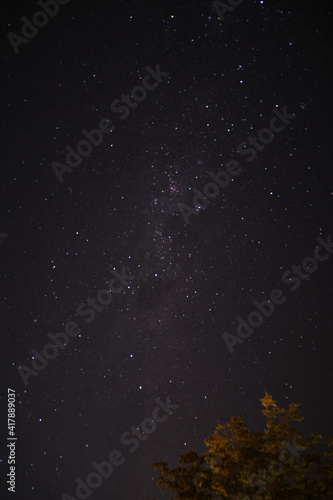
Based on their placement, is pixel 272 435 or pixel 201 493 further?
pixel 272 435

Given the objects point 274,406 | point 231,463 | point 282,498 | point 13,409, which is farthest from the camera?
point 13,409

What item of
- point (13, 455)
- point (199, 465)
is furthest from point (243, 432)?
point (13, 455)

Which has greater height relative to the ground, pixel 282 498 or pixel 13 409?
pixel 13 409

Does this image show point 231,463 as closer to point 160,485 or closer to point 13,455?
point 160,485

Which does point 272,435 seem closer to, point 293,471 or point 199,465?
point 293,471

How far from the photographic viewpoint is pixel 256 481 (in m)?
8.63

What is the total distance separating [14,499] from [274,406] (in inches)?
2193

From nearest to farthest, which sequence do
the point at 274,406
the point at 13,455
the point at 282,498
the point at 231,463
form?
the point at 282,498 < the point at 231,463 < the point at 274,406 < the point at 13,455

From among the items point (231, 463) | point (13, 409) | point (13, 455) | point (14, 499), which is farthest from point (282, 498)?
point (14, 499)

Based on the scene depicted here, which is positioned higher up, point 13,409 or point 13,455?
point 13,409

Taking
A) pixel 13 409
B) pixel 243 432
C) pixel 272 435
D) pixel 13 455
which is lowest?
pixel 272 435

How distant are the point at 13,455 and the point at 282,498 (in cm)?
1077

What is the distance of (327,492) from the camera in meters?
8.48

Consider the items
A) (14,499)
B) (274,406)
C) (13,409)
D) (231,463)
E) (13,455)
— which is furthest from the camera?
(14,499)
